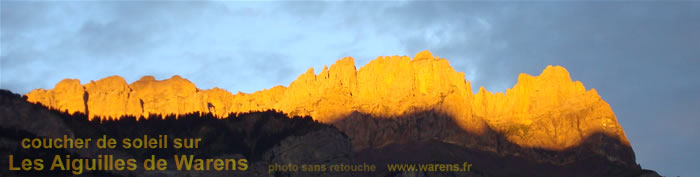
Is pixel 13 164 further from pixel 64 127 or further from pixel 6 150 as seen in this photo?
pixel 64 127

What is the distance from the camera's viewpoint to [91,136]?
173 m

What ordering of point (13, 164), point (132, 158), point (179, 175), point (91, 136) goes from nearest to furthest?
point (13, 164) < point (91, 136) < point (132, 158) < point (179, 175)

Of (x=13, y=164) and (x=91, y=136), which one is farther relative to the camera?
(x=91, y=136)

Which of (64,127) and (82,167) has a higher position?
(64,127)

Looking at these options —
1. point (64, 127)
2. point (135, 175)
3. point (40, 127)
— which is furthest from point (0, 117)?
point (135, 175)

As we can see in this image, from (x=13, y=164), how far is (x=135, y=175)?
58143 millimetres

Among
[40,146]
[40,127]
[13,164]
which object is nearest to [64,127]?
[40,127]

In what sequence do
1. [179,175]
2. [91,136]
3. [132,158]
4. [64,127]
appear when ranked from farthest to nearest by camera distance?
1. [179,175]
2. [132,158]
3. [91,136]
4. [64,127]

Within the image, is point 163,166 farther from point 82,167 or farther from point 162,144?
point 82,167

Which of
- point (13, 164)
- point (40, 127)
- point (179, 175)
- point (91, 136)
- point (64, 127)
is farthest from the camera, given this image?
point (179, 175)

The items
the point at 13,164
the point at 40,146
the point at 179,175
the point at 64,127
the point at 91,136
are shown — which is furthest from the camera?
the point at 179,175

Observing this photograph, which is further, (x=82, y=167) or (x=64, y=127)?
(x=64, y=127)

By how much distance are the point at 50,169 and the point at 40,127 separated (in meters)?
18.6

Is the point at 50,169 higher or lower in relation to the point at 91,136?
lower
